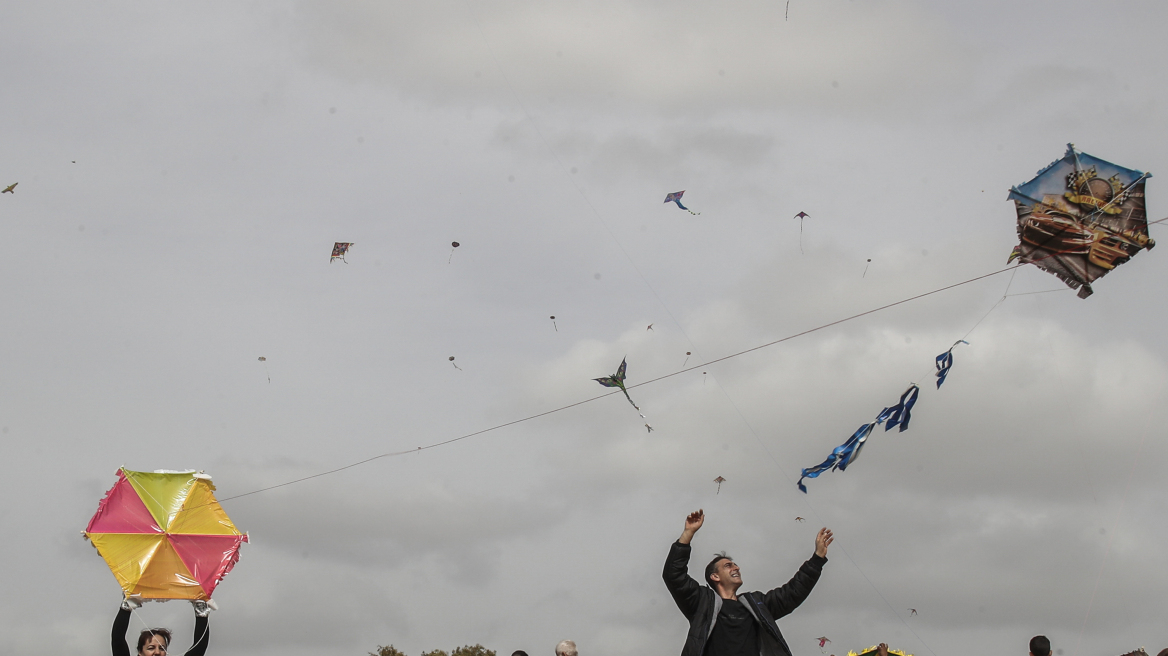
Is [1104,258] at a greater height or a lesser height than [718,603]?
greater

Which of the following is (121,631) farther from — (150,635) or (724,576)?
(724,576)

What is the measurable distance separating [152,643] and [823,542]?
5013mm

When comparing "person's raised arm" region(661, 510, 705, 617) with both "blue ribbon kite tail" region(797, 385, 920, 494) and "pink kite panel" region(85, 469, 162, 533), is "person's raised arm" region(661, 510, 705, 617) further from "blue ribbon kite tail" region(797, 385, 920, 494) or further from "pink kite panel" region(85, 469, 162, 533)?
"pink kite panel" region(85, 469, 162, 533)

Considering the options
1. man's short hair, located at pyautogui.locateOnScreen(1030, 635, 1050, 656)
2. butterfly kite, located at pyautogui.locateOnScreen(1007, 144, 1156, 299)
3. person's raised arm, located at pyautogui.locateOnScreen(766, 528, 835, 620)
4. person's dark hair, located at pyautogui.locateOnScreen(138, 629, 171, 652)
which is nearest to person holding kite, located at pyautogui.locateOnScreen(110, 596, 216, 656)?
person's dark hair, located at pyautogui.locateOnScreen(138, 629, 171, 652)

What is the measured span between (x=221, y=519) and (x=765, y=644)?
19.4ft

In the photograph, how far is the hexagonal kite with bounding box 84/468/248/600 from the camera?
9812mm

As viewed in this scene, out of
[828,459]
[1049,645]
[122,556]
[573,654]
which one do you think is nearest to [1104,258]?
[828,459]

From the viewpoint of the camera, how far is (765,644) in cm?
741

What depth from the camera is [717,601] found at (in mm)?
7516

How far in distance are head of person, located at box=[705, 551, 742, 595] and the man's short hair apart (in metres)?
2.79

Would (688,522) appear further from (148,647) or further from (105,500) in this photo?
(105,500)

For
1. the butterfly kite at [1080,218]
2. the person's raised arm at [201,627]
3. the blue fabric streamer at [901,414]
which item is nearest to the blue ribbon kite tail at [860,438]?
the blue fabric streamer at [901,414]

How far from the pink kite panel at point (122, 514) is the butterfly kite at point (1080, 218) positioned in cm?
953

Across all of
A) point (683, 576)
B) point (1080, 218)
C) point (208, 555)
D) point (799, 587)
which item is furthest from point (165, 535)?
point (1080, 218)
